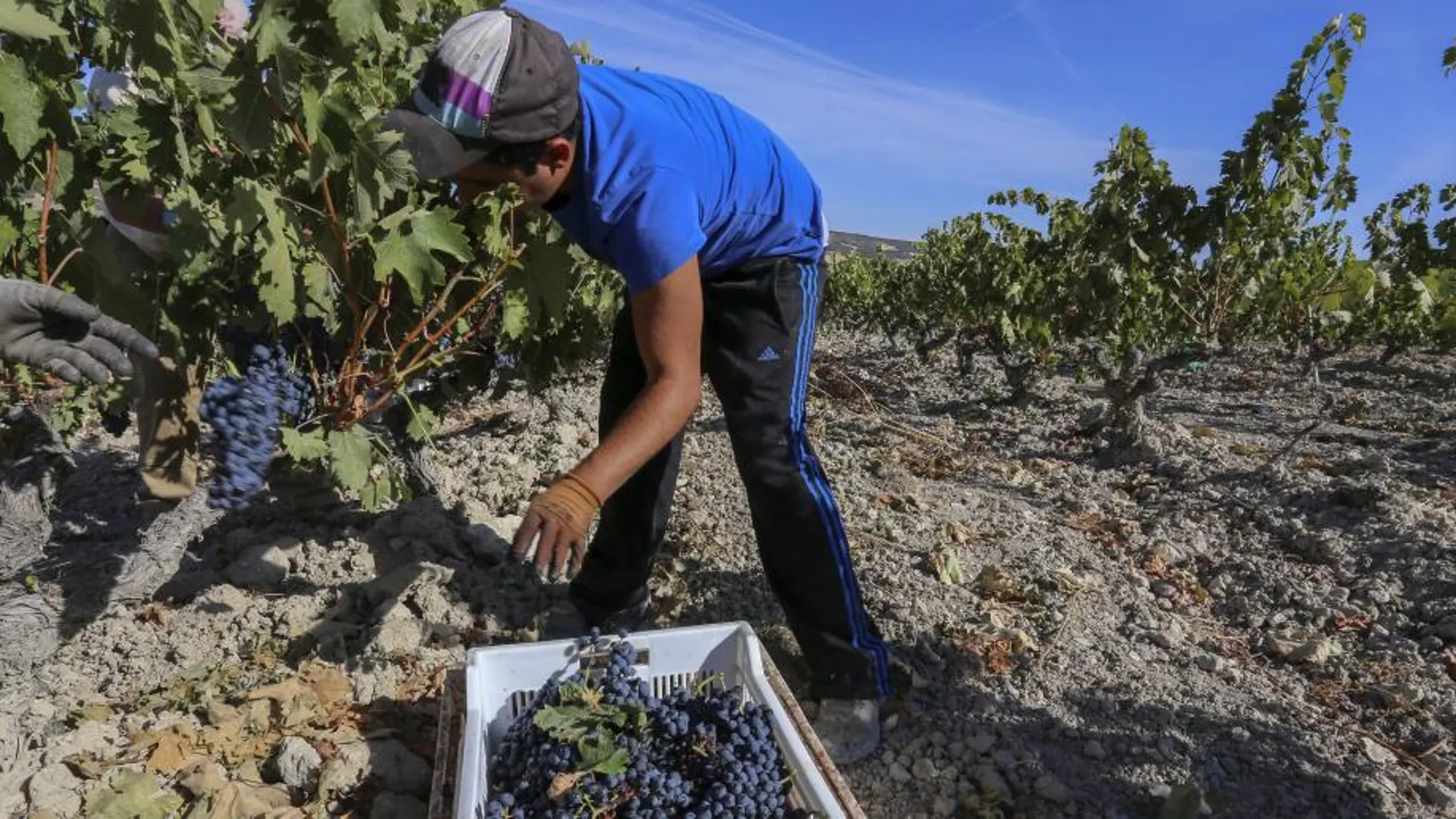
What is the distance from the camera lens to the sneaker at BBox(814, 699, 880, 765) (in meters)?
2.19

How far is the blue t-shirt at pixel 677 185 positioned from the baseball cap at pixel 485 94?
12 cm

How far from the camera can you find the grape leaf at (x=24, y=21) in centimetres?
155

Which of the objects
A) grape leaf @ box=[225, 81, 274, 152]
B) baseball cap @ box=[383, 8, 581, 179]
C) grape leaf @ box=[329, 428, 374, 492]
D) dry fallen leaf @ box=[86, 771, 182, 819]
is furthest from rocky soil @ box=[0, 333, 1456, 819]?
baseball cap @ box=[383, 8, 581, 179]

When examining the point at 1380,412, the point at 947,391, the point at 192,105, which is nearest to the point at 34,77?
the point at 192,105

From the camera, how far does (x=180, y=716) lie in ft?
6.87

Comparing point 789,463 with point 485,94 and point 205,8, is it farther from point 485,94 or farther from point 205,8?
point 205,8

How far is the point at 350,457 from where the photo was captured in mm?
2168

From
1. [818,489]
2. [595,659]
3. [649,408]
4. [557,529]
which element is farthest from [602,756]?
[818,489]

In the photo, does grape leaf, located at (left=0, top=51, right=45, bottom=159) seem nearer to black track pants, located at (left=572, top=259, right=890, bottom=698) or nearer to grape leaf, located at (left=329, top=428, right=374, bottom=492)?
grape leaf, located at (left=329, top=428, right=374, bottom=492)

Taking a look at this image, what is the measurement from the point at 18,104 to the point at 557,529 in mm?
1261

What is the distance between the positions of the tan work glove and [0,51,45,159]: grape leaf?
1.16 m

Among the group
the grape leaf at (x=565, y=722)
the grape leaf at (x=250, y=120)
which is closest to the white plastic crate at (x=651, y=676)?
the grape leaf at (x=565, y=722)

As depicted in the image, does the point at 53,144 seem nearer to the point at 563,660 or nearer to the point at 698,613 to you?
the point at 563,660

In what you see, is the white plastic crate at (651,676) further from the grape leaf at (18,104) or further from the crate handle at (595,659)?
the grape leaf at (18,104)
